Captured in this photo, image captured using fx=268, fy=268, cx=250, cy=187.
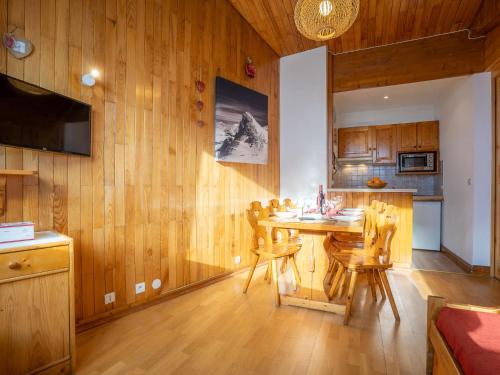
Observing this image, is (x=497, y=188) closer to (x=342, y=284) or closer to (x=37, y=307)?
(x=342, y=284)

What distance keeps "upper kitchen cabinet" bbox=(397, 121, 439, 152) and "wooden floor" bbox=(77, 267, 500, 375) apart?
315cm

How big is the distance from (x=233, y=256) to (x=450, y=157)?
12.7 ft

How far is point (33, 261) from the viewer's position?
1427 millimetres

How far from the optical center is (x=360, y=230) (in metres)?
2.02

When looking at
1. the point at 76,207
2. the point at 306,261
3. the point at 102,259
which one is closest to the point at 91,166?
the point at 76,207

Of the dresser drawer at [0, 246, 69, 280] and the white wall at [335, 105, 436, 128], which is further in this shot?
the white wall at [335, 105, 436, 128]

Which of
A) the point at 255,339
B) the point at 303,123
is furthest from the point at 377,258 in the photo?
the point at 303,123

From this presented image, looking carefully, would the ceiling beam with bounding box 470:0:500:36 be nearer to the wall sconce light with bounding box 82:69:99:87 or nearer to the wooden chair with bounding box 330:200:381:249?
the wooden chair with bounding box 330:200:381:249

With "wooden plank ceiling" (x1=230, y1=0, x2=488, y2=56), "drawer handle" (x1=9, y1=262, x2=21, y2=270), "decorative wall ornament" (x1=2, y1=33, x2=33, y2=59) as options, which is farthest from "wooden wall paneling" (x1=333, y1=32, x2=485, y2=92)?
"drawer handle" (x1=9, y1=262, x2=21, y2=270)

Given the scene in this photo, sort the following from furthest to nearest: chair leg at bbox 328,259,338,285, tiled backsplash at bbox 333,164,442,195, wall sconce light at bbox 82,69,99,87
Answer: tiled backsplash at bbox 333,164,442,195 < chair leg at bbox 328,259,338,285 < wall sconce light at bbox 82,69,99,87

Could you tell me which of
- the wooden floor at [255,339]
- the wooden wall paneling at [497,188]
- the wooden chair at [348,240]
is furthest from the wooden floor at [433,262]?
the wooden chair at [348,240]

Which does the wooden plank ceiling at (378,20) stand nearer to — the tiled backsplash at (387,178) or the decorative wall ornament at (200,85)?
the decorative wall ornament at (200,85)

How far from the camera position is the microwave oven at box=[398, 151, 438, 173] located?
5.01 meters

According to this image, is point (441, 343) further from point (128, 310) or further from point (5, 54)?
point (5, 54)
